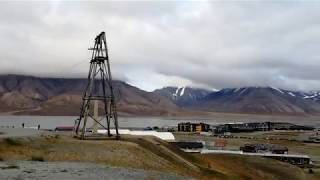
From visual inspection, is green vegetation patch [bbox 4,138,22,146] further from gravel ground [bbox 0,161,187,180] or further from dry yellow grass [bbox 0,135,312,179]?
gravel ground [bbox 0,161,187,180]

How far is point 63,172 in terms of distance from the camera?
3325cm

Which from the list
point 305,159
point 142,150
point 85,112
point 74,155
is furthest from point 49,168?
point 305,159

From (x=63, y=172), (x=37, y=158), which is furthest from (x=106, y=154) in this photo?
(x=63, y=172)

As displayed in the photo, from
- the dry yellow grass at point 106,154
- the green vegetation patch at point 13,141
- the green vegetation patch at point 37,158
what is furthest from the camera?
the green vegetation patch at point 13,141

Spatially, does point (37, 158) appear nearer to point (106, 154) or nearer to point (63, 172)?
point (106, 154)

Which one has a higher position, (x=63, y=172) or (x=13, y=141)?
(x=13, y=141)

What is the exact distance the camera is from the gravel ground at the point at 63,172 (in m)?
30.6

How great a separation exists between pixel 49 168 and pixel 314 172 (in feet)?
163

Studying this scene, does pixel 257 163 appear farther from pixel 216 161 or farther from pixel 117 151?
pixel 117 151

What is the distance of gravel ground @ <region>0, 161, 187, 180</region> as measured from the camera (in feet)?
100

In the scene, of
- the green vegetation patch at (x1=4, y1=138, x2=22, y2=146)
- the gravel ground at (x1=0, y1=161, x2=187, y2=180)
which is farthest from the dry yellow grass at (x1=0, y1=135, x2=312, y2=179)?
the gravel ground at (x1=0, y1=161, x2=187, y2=180)

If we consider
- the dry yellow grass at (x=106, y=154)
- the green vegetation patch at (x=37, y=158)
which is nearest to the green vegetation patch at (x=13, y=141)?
the dry yellow grass at (x=106, y=154)

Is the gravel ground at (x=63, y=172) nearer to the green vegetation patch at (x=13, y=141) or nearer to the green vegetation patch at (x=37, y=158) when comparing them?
the green vegetation patch at (x=37, y=158)

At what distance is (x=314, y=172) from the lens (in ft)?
244
